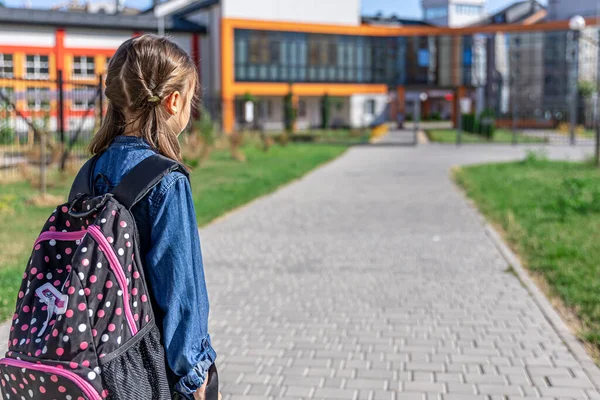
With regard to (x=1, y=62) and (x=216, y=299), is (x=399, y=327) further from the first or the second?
(x=1, y=62)

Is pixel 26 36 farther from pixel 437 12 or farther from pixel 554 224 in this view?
pixel 437 12

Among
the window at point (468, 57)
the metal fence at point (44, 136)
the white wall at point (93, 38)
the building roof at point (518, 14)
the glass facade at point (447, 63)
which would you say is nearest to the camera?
the metal fence at point (44, 136)

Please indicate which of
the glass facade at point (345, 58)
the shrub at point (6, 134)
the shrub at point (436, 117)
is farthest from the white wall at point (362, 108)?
the shrub at point (6, 134)

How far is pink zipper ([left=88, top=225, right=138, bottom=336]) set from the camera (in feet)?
6.34

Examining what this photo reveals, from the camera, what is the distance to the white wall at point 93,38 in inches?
2008

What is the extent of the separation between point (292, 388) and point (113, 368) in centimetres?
267

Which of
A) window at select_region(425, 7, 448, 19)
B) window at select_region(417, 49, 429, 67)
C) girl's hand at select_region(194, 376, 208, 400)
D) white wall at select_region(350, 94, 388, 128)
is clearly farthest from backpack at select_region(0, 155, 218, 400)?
window at select_region(425, 7, 448, 19)

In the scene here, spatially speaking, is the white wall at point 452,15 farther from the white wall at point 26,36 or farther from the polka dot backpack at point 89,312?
the polka dot backpack at point 89,312

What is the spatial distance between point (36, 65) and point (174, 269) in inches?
1989

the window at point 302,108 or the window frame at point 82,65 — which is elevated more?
the window frame at point 82,65

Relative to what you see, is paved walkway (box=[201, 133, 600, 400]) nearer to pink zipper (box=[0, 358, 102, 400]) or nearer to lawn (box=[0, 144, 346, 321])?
lawn (box=[0, 144, 346, 321])

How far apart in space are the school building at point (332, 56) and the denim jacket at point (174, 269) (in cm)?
4902

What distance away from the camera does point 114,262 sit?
1.94 meters

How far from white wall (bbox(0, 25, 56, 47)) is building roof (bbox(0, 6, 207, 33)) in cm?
45
